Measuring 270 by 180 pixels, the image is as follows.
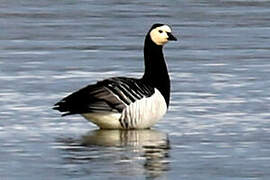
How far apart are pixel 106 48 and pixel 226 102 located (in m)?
5.42

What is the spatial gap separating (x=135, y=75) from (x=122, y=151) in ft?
16.6

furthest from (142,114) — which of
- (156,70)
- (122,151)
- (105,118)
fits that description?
(122,151)

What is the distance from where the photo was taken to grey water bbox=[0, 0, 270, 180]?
1167 cm

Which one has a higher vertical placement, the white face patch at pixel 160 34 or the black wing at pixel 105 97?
the white face patch at pixel 160 34

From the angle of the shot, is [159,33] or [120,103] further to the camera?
[159,33]

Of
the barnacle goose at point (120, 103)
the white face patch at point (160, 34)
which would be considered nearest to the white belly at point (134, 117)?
the barnacle goose at point (120, 103)

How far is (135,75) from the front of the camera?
17.4 meters

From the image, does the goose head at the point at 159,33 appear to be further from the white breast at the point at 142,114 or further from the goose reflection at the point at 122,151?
the goose reflection at the point at 122,151

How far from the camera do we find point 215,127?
45.3 feet

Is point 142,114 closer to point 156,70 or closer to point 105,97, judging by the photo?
point 105,97

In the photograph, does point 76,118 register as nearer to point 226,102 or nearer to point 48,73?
point 226,102

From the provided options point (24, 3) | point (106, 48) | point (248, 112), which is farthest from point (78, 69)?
point (24, 3)

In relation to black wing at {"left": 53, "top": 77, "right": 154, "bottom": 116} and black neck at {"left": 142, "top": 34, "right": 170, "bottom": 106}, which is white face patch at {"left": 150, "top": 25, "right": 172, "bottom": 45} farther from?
black wing at {"left": 53, "top": 77, "right": 154, "bottom": 116}

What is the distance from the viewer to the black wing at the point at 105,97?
1343 centimetres
